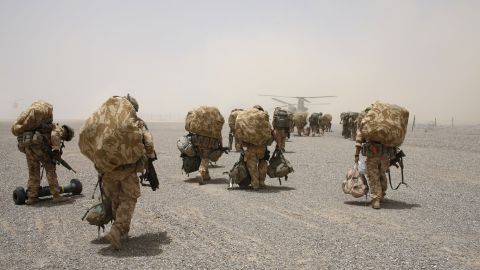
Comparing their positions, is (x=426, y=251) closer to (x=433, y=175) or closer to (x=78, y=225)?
(x=78, y=225)

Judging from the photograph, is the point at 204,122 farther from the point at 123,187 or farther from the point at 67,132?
the point at 123,187

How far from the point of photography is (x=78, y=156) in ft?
60.4

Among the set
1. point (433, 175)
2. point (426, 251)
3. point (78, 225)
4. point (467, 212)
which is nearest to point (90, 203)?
point (78, 225)

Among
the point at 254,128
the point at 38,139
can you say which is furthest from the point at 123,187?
the point at 254,128

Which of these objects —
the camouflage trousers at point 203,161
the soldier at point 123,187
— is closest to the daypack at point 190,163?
the camouflage trousers at point 203,161

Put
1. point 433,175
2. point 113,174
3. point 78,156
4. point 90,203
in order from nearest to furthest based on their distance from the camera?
point 113,174 < point 90,203 < point 433,175 < point 78,156

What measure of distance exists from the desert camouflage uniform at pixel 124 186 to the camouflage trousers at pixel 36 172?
3257mm

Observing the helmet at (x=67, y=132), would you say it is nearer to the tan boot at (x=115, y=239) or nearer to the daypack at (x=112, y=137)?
the daypack at (x=112, y=137)

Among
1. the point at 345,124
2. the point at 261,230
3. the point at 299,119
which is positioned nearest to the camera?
the point at 261,230

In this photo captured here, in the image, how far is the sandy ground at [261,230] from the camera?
5383mm

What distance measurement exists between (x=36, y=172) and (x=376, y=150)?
6.64 meters

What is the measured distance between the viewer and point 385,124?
27.0 ft

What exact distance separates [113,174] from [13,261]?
1.58m

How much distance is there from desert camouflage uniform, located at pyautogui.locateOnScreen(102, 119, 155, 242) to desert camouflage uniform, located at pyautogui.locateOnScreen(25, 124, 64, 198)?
3.10 meters
